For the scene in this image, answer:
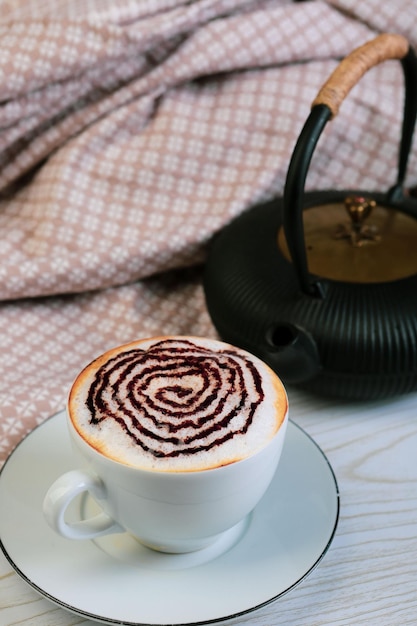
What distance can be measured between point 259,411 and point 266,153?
454mm

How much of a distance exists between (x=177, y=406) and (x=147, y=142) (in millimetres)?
468

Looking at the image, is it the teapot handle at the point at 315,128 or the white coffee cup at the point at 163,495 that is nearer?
the white coffee cup at the point at 163,495

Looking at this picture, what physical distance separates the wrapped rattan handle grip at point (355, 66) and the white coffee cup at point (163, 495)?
0.85 ft

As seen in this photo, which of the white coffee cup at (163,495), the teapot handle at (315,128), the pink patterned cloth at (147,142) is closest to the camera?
the white coffee cup at (163,495)

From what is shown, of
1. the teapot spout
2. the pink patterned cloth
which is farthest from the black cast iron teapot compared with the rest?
the pink patterned cloth

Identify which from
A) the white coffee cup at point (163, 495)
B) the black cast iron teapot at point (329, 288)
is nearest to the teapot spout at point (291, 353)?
the black cast iron teapot at point (329, 288)

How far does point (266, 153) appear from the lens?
81 centimetres

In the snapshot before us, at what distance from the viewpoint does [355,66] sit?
602 millimetres

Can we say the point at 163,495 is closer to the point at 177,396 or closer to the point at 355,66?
the point at 177,396

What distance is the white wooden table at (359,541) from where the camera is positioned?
1.48 feet

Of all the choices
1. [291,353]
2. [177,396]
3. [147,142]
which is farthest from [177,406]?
[147,142]

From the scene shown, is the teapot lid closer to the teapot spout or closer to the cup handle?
the teapot spout

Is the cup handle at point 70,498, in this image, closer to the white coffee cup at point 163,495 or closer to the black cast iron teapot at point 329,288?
the white coffee cup at point 163,495

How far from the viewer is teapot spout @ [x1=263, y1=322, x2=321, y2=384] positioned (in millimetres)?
573
